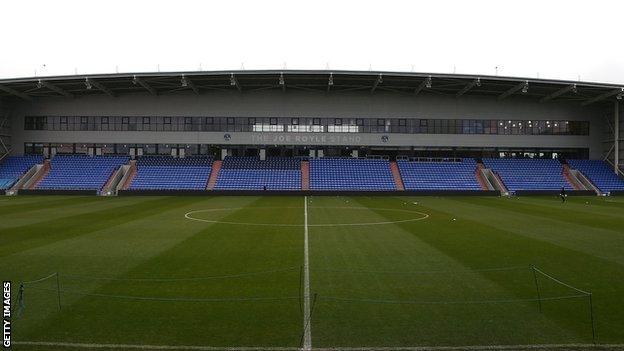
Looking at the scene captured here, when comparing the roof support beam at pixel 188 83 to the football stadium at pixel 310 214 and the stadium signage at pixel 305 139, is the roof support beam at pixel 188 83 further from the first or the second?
the stadium signage at pixel 305 139

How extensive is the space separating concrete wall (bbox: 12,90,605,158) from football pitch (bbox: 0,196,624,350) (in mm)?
38367

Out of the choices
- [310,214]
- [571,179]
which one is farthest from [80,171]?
[571,179]

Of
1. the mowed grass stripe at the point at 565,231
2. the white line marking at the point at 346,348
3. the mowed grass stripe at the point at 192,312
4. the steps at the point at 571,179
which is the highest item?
the steps at the point at 571,179

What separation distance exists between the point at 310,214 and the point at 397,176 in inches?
1176

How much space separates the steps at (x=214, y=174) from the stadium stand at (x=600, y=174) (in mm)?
44767

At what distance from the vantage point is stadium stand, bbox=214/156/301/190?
54875 millimetres

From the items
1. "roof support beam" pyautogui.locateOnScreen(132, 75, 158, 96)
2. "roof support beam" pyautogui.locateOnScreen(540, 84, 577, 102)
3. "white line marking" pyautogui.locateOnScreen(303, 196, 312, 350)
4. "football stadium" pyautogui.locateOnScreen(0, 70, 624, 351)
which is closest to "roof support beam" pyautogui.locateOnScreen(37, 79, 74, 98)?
"football stadium" pyautogui.locateOnScreen(0, 70, 624, 351)

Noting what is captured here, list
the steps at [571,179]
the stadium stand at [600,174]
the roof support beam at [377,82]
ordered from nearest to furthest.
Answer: the roof support beam at [377,82] < the stadium stand at [600,174] < the steps at [571,179]

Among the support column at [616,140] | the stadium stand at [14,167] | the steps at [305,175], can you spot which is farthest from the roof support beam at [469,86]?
the stadium stand at [14,167]

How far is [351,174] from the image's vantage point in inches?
2286

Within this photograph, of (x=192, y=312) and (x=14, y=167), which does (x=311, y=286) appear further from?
(x=14, y=167)

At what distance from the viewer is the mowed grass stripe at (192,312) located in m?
8.46

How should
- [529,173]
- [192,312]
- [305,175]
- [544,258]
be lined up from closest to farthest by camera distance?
[192,312], [544,258], [305,175], [529,173]

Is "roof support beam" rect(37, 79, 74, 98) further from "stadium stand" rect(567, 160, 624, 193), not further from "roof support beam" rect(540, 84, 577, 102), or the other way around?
"stadium stand" rect(567, 160, 624, 193)
